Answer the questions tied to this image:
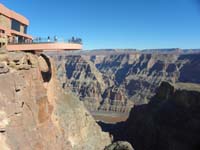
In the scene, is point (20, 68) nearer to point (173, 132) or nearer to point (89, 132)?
point (89, 132)

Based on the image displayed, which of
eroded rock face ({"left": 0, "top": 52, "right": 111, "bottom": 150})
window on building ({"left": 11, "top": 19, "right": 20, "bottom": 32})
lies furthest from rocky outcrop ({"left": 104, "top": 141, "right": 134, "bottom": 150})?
window on building ({"left": 11, "top": 19, "right": 20, "bottom": 32})

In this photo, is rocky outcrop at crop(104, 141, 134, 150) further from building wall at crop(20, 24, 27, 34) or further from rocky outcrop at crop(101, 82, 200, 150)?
rocky outcrop at crop(101, 82, 200, 150)

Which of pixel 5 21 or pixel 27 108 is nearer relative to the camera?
pixel 27 108

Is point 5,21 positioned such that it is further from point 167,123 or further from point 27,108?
point 167,123

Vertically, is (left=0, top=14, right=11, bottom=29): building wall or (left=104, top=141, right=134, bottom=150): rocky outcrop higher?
(left=0, top=14, right=11, bottom=29): building wall

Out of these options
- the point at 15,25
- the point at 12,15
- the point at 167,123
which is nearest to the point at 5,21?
the point at 12,15

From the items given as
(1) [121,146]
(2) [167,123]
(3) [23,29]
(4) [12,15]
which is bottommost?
Result: (2) [167,123]

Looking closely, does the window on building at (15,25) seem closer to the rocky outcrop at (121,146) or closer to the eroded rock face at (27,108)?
the eroded rock face at (27,108)

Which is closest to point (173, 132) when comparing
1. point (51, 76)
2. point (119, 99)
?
point (51, 76)

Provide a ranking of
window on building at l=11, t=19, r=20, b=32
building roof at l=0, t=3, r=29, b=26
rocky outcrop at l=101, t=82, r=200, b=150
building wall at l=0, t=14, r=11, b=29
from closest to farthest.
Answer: building roof at l=0, t=3, r=29, b=26, building wall at l=0, t=14, r=11, b=29, window on building at l=11, t=19, r=20, b=32, rocky outcrop at l=101, t=82, r=200, b=150
